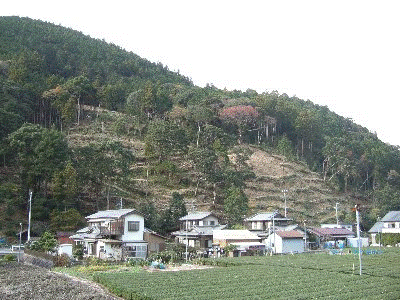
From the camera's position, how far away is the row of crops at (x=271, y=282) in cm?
2108

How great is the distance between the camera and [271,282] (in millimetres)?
24859

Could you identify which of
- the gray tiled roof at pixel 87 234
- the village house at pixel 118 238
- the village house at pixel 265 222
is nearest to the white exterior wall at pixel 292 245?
the village house at pixel 265 222

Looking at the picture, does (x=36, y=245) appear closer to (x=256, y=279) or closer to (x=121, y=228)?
(x=121, y=228)

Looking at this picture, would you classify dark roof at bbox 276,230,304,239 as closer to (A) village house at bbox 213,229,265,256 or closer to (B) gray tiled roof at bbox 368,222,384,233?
(A) village house at bbox 213,229,265,256

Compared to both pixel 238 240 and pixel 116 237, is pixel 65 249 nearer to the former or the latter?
pixel 116 237

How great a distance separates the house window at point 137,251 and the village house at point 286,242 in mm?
13855

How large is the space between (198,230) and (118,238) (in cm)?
1035

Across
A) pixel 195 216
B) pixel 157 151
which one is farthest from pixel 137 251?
pixel 157 151

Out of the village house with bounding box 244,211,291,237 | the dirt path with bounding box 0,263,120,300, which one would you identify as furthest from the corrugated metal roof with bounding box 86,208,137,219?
the village house with bounding box 244,211,291,237

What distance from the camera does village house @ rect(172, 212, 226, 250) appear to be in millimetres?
50647

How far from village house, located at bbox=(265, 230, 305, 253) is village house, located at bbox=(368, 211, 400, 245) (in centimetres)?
1436

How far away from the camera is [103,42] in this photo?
126250 mm

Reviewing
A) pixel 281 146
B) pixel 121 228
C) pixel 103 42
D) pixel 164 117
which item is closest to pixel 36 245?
pixel 121 228

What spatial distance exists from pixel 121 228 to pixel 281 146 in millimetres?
41840
